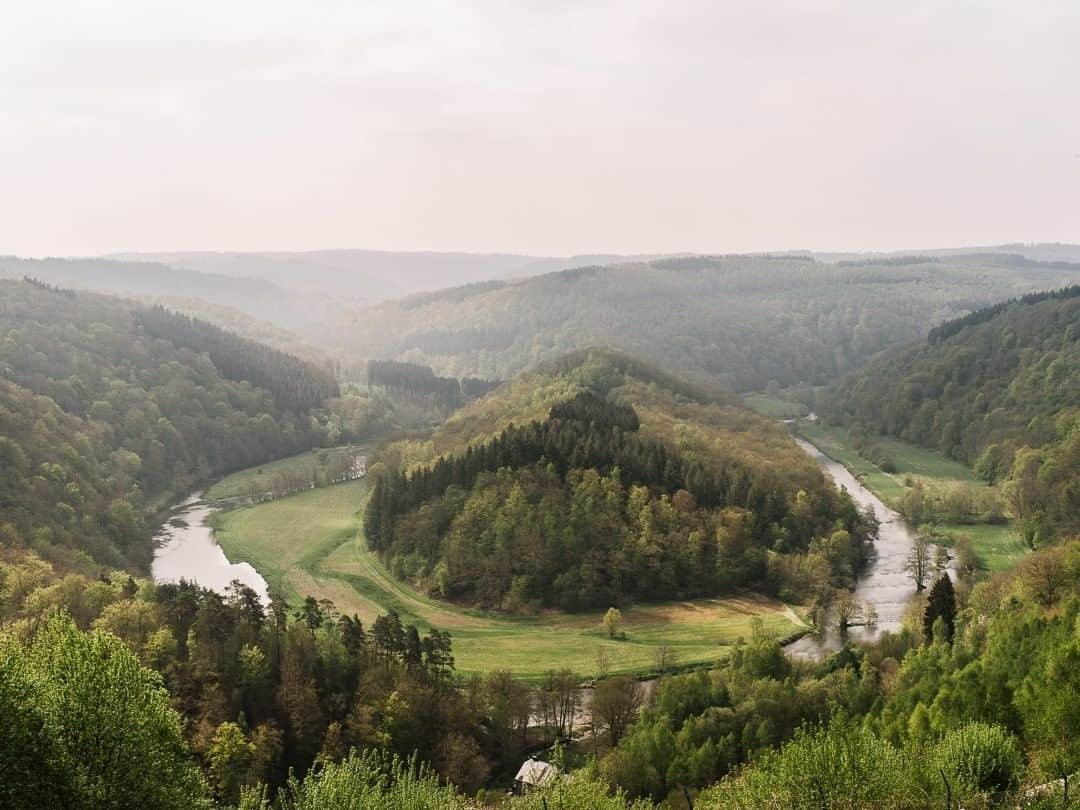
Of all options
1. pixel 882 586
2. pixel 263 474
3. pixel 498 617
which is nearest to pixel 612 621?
pixel 498 617

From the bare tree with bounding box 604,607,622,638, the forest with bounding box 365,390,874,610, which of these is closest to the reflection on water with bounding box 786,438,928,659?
the forest with bounding box 365,390,874,610

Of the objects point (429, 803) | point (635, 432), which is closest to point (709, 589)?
point (635, 432)

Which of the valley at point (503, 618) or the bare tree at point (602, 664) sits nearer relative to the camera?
the bare tree at point (602, 664)

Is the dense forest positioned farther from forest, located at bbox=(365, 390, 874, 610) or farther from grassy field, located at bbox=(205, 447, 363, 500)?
grassy field, located at bbox=(205, 447, 363, 500)

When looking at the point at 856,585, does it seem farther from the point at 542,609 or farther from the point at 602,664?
the point at 602,664

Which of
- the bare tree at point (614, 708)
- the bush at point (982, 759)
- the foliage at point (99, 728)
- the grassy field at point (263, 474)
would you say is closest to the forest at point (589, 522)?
the bare tree at point (614, 708)

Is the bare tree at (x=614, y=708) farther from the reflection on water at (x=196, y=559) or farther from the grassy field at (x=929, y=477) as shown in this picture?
the grassy field at (x=929, y=477)
